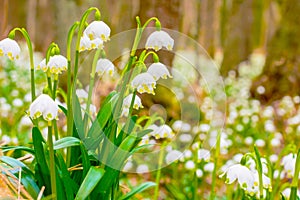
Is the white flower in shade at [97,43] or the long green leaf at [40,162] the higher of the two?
the white flower in shade at [97,43]

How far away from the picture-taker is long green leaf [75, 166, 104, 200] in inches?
59.3

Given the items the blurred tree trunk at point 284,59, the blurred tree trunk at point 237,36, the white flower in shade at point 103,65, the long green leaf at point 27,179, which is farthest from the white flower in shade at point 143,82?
the blurred tree trunk at point 237,36

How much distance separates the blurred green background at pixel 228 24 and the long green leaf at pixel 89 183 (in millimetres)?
2995

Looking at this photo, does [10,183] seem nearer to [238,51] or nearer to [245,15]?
[238,51]

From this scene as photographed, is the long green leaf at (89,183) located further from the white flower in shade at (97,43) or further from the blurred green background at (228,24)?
the blurred green background at (228,24)

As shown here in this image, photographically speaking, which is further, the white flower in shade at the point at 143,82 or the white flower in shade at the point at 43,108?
the white flower in shade at the point at 143,82

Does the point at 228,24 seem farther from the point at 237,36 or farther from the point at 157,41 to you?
the point at 157,41

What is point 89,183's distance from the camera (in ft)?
4.97

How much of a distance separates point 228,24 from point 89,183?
9.43 m

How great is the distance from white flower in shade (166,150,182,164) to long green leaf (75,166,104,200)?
4.75 feet

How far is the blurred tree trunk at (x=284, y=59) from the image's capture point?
611cm

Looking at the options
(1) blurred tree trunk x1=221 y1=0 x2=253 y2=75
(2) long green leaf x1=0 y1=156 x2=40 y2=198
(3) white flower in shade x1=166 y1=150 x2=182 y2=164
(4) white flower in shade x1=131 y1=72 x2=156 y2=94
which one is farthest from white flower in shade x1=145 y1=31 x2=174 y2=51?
(1) blurred tree trunk x1=221 y1=0 x2=253 y2=75

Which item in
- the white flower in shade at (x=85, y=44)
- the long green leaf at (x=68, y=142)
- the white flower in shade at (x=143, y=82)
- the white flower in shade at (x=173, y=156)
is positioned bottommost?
the long green leaf at (x=68, y=142)

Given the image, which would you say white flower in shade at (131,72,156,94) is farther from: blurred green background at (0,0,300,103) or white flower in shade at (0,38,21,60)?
blurred green background at (0,0,300,103)
